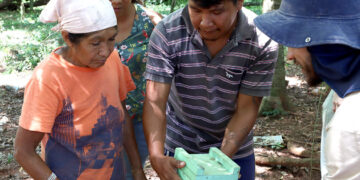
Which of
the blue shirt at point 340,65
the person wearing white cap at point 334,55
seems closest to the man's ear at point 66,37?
the person wearing white cap at point 334,55

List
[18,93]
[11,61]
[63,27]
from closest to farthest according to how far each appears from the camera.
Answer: [63,27] < [18,93] < [11,61]

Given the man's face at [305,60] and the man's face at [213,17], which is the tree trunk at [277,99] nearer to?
the man's face at [213,17]

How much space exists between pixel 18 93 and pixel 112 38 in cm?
513

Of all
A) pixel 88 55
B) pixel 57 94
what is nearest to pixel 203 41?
pixel 88 55

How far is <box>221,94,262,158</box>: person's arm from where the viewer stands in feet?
7.08

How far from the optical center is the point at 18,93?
6.60m

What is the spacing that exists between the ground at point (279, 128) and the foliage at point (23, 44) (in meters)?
0.60

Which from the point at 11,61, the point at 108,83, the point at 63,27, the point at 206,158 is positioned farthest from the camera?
the point at 11,61

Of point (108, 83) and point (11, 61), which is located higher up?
point (108, 83)

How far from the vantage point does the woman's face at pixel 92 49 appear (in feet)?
6.62

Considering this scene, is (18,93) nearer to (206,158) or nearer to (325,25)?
(206,158)

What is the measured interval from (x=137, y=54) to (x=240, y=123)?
2.89 ft

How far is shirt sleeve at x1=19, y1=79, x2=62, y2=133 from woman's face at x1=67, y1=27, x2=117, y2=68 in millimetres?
264

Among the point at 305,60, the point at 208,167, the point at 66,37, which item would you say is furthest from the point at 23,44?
the point at 305,60
